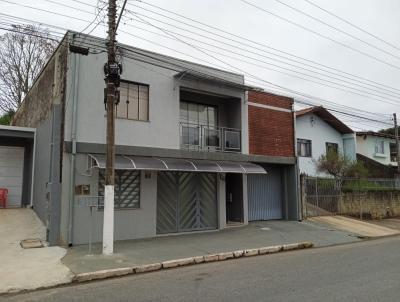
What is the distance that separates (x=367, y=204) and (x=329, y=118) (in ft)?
35.5

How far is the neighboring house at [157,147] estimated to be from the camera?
13414 millimetres

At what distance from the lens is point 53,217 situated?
1276 cm

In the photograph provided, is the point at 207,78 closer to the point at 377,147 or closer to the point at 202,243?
the point at 202,243

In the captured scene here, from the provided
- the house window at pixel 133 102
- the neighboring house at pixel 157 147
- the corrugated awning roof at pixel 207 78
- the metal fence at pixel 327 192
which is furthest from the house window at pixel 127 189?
the metal fence at pixel 327 192

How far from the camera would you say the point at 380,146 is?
130 feet

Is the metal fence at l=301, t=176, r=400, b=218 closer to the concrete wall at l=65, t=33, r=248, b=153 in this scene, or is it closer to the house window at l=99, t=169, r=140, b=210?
the concrete wall at l=65, t=33, r=248, b=153

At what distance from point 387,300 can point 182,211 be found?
10198 mm

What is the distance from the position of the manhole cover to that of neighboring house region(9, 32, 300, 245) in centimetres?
45

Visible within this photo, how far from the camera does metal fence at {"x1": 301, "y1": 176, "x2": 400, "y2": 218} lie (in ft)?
68.6

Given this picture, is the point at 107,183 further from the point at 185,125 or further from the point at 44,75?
→ the point at 44,75

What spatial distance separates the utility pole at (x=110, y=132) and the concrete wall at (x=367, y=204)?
47.9 feet

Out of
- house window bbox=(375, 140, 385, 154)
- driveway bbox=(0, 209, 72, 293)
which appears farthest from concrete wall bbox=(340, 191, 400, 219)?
house window bbox=(375, 140, 385, 154)

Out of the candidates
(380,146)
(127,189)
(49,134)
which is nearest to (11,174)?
(49,134)

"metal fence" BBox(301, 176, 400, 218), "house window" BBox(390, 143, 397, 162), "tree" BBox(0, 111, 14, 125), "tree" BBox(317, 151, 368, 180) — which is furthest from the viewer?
"house window" BBox(390, 143, 397, 162)
